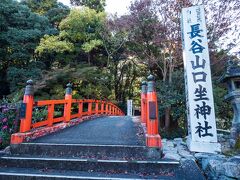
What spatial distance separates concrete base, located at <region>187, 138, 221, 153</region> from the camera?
4.50m

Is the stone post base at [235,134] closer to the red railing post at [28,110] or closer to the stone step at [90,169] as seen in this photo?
the stone step at [90,169]

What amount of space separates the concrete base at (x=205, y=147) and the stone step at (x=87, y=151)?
5.19 ft

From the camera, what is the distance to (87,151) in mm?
3627

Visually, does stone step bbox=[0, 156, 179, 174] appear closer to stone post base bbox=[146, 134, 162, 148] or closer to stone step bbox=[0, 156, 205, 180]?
stone step bbox=[0, 156, 205, 180]

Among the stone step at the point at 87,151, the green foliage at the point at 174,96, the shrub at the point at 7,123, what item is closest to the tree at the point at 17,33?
the shrub at the point at 7,123

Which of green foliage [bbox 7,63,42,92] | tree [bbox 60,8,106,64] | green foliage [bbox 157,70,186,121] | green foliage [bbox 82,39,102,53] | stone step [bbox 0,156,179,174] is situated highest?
tree [bbox 60,8,106,64]

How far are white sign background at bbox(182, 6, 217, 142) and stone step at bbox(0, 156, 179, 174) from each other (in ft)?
6.07

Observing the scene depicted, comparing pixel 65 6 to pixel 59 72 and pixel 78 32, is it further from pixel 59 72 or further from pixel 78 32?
pixel 59 72

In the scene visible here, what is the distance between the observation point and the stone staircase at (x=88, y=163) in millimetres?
3039

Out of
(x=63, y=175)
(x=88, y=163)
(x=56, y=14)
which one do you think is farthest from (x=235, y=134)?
(x=56, y=14)

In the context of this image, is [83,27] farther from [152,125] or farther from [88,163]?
[88,163]

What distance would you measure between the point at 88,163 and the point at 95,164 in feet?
0.39

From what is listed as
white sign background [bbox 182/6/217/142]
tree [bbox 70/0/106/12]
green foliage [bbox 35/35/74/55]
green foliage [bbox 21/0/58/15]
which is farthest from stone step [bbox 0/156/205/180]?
green foliage [bbox 21/0/58/15]

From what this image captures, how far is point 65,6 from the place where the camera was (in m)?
17.8
